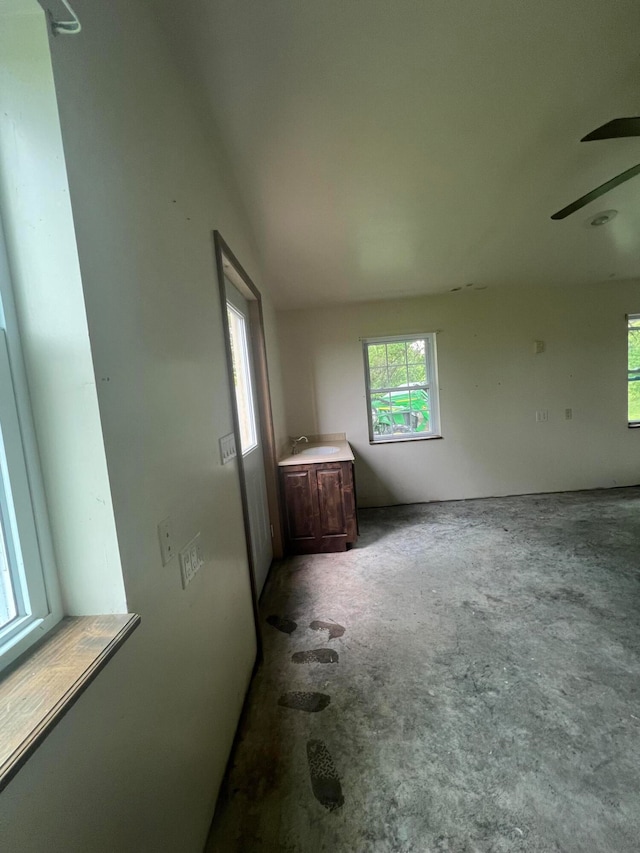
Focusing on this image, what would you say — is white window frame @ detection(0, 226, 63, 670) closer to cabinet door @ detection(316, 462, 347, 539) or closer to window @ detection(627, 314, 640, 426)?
cabinet door @ detection(316, 462, 347, 539)

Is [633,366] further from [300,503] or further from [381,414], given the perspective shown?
[300,503]

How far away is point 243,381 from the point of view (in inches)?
95.7

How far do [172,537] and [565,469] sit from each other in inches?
180

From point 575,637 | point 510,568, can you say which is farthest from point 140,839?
point 510,568

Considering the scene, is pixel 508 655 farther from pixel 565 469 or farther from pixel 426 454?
pixel 565 469

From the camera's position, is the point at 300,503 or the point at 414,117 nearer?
the point at 414,117

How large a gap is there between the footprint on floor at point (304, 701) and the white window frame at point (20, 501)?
1.24 metres

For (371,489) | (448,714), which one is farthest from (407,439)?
(448,714)

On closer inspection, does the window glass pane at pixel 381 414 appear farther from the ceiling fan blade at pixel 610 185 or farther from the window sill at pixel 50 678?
the window sill at pixel 50 678

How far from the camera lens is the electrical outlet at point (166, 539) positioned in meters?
0.91

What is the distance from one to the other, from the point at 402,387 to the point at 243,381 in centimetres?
221

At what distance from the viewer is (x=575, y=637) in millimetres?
1783

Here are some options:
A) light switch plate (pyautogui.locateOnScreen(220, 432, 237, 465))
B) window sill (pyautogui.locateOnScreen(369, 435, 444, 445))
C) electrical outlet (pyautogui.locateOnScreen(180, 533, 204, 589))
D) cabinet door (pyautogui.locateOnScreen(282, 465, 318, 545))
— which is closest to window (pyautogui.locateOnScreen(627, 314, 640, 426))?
window sill (pyautogui.locateOnScreen(369, 435, 444, 445))

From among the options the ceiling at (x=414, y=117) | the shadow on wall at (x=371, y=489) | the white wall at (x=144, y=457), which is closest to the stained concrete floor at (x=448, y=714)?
the white wall at (x=144, y=457)
